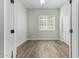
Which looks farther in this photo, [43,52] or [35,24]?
[35,24]

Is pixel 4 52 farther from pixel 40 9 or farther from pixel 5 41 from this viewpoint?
pixel 40 9

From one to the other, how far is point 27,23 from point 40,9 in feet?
5.70

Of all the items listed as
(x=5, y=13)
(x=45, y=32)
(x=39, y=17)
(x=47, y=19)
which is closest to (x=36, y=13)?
(x=39, y=17)

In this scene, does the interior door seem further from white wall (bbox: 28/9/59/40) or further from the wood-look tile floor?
white wall (bbox: 28/9/59/40)

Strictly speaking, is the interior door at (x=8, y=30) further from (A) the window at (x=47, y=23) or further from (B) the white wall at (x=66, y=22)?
(A) the window at (x=47, y=23)

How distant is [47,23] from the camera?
33.2 ft

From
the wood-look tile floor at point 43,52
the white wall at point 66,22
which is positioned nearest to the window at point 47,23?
the white wall at point 66,22

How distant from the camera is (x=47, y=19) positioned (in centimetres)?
1012

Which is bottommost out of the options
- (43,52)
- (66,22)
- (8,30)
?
(43,52)

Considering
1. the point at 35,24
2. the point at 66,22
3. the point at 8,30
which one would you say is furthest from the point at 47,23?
the point at 8,30

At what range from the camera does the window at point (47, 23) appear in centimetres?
1003

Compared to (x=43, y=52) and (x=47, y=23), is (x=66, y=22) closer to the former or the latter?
(x=43, y=52)

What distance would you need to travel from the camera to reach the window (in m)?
10.0

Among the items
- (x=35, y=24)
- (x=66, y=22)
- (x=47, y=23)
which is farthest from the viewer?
(x=47, y=23)
